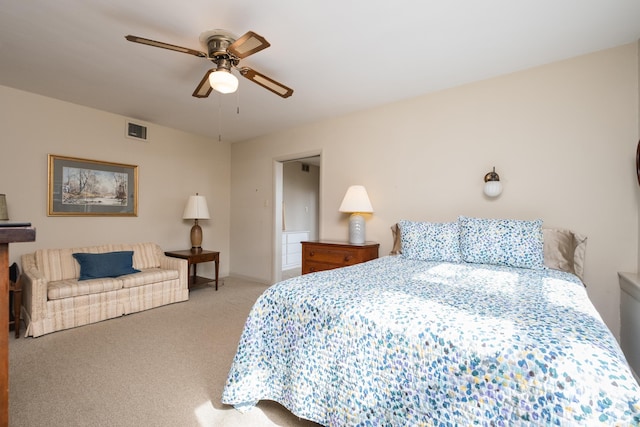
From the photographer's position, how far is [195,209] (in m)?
4.34

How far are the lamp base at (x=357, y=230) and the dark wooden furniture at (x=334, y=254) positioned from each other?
0.08m

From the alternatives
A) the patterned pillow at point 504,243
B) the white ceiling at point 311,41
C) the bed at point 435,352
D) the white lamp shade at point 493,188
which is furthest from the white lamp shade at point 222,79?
the white lamp shade at point 493,188

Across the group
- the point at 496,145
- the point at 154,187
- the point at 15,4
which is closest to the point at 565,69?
the point at 496,145

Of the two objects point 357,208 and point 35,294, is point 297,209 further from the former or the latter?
point 35,294

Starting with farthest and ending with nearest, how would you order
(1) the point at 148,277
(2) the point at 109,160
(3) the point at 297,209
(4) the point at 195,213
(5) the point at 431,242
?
1. (3) the point at 297,209
2. (4) the point at 195,213
3. (2) the point at 109,160
4. (1) the point at 148,277
5. (5) the point at 431,242

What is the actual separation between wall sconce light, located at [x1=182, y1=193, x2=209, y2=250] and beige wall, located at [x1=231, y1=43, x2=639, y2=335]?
6.14 feet

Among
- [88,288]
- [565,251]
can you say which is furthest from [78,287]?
[565,251]

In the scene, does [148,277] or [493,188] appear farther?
[148,277]

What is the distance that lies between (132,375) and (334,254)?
2.05 m

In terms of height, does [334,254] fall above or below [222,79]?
below

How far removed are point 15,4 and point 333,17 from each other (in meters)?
2.06

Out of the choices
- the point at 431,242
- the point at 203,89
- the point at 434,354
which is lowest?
the point at 434,354

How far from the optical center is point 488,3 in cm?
181

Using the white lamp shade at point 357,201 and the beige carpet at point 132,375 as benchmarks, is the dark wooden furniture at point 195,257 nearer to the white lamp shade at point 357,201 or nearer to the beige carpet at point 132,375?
the beige carpet at point 132,375
